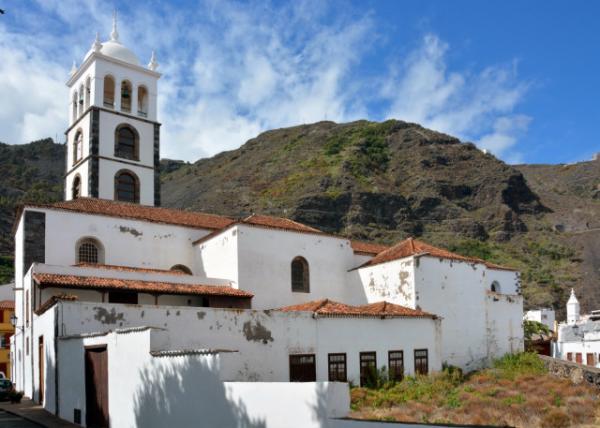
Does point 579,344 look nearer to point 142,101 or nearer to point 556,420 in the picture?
point 556,420

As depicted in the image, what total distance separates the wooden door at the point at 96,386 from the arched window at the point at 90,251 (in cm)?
995

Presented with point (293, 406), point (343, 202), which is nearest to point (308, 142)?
point (343, 202)

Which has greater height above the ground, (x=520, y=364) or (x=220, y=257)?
(x=220, y=257)

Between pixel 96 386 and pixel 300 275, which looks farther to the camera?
pixel 300 275

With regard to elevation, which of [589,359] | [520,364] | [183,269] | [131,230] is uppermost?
[131,230]

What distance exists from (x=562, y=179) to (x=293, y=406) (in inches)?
5191

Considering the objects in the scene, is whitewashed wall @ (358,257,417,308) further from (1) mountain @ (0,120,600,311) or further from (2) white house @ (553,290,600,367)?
(1) mountain @ (0,120,600,311)

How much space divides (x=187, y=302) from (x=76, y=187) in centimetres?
1237

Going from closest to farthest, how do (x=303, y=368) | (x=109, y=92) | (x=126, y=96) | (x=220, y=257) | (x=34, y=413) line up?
1. (x=34, y=413)
2. (x=303, y=368)
3. (x=220, y=257)
4. (x=109, y=92)
5. (x=126, y=96)

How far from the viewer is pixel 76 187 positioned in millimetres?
33188

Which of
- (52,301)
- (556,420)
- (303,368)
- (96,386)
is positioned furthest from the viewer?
(303,368)

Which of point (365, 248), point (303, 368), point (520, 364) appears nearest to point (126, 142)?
point (365, 248)

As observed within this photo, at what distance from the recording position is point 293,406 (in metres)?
10.5

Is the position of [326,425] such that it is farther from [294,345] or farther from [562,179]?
[562,179]
